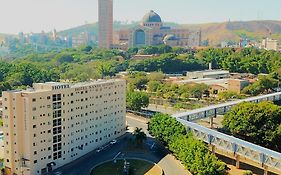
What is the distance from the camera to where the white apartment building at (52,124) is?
30125 millimetres

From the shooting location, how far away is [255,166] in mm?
32094

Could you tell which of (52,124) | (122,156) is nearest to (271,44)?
(122,156)

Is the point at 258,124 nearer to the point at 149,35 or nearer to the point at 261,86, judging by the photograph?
the point at 261,86

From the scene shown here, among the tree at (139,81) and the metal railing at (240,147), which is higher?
the tree at (139,81)

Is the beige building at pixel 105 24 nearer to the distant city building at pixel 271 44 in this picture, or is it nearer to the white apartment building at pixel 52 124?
the distant city building at pixel 271 44

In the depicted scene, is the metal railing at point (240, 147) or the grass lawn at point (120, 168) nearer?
the metal railing at point (240, 147)

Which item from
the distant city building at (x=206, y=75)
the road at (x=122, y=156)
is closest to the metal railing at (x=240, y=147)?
the road at (x=122, y=156)

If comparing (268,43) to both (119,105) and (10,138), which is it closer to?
(119,105)

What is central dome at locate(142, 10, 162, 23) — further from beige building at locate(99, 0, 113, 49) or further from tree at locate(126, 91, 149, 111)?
tree at locate(126, 91, 149, 111)

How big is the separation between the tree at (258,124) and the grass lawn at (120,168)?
9.88m

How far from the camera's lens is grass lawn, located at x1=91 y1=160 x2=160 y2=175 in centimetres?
3125

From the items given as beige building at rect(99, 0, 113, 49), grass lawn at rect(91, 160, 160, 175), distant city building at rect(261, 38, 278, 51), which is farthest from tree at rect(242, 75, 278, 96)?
beige building at rect(99, 0, 113, 49)

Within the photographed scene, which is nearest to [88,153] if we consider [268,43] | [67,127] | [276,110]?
[67,127]

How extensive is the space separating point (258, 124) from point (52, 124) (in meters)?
18.8
